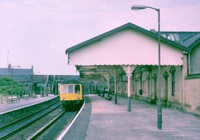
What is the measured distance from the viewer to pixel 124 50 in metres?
25.0

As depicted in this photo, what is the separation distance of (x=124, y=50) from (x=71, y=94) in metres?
9.53

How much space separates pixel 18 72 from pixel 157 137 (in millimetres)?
98796

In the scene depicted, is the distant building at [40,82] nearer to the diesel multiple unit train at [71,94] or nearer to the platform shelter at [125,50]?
the diesel multiple unit train at [71,94]

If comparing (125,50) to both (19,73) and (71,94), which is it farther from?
(19,73)

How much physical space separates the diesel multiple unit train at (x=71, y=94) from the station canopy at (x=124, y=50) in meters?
7.89

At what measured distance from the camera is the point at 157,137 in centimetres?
1279

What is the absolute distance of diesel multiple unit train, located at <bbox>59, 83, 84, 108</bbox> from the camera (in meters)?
32.1

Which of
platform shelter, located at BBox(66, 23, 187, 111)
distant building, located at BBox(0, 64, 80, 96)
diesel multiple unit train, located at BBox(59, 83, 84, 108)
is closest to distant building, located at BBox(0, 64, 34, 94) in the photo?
distant building, located at BBox(0, 64, 80, 96)

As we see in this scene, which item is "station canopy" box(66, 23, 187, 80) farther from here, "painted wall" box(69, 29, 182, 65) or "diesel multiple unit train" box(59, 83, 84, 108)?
"diesel multiple unit train" box(59, 83, 84, 108)

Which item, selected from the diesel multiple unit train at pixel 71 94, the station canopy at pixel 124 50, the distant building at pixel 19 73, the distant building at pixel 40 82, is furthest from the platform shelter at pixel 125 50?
the distant building at pixel 19 73

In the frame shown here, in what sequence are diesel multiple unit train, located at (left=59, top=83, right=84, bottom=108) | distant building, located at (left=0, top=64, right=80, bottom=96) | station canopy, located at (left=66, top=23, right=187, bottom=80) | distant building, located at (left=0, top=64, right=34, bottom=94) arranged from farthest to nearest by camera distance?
1. distant building, located at (left=0, top=64, right=34, bottom=94)
2. distant building, located at (left=0, top=64, right=80, bottom=96)
3. diesel multiple unit train, located at (left=59, top=83, right=84, bottom=108)
4. station canopy, located at (left=66, top=23, right=187, bottom=80)

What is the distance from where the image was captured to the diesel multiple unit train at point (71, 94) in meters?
32.1

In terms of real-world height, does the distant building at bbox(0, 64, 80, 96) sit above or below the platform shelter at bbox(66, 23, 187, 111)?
below

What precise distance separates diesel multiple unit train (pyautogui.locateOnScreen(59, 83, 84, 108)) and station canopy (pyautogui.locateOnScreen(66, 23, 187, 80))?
7.89 metres
